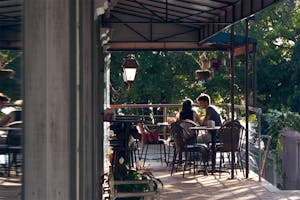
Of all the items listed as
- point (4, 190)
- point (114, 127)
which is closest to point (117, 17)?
point (114, 127)

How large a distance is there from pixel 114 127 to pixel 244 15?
85.0 inches

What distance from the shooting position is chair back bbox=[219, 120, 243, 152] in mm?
8375

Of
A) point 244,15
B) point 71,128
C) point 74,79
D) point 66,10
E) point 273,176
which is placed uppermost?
point 244,15

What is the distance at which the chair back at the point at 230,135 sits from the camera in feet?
27.5

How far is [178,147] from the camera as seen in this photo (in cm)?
875

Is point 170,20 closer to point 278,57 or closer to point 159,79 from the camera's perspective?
point 278,57

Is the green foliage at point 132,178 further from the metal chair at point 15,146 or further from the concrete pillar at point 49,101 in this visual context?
the metal chair at point 15,146

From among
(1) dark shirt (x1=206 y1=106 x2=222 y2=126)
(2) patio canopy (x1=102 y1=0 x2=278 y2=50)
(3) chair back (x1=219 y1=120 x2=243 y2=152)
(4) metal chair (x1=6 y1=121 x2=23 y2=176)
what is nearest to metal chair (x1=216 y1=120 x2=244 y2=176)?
(3) chair back (x1=219 y1=120 x2=243 y2=152)

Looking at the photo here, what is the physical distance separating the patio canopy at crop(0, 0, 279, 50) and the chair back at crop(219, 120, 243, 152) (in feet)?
4.70

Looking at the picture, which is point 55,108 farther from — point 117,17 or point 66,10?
point 117,17

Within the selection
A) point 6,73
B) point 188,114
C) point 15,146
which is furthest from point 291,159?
point 6,73

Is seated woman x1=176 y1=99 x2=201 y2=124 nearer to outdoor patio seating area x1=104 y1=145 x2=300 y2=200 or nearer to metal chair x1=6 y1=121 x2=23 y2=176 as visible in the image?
outdoor patio seating area x1=104 y1=145 x2=300 y2=200

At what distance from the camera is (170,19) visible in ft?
32.2

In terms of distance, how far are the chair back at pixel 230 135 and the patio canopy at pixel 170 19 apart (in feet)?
4.70
